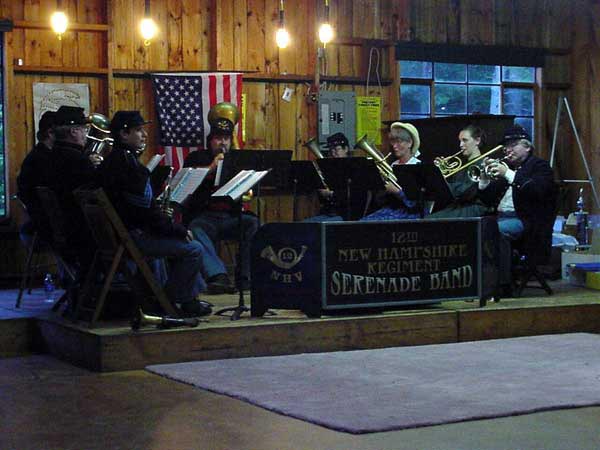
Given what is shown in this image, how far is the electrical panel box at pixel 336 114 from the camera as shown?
11.8 m

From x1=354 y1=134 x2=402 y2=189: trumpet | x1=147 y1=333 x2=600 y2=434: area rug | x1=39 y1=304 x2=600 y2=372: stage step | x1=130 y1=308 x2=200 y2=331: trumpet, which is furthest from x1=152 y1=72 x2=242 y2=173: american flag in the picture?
x1=147 y1=333 x2=600 y2=434: area rug

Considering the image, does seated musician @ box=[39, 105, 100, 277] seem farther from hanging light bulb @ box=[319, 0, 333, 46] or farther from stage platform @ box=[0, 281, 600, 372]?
hanging light bulb @ box=[319, 0, 333, 46]

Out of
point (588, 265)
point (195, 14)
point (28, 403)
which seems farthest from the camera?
point (195, 14)

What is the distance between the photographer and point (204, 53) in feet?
37.1

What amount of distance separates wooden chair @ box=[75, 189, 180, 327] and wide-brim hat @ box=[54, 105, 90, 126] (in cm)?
81

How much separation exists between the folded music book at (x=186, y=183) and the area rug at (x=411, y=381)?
120 centimetres

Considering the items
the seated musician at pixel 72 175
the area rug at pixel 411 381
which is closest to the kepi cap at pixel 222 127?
the seated musician at pixel 72 175

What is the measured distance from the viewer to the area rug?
18.0ft

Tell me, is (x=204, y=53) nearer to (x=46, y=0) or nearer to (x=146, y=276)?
(x=46, y=0)

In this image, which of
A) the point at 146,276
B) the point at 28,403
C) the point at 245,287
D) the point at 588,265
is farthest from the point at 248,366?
the point at 588,265

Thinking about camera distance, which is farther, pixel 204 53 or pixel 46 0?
pixel 204 53

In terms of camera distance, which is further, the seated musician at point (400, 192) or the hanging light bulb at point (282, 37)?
the hanging light bulb at point (282, 37)

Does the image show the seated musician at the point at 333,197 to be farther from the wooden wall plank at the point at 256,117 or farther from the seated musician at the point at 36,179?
the seated musician at the point at 36,179

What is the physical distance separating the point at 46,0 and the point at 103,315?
3.98m
